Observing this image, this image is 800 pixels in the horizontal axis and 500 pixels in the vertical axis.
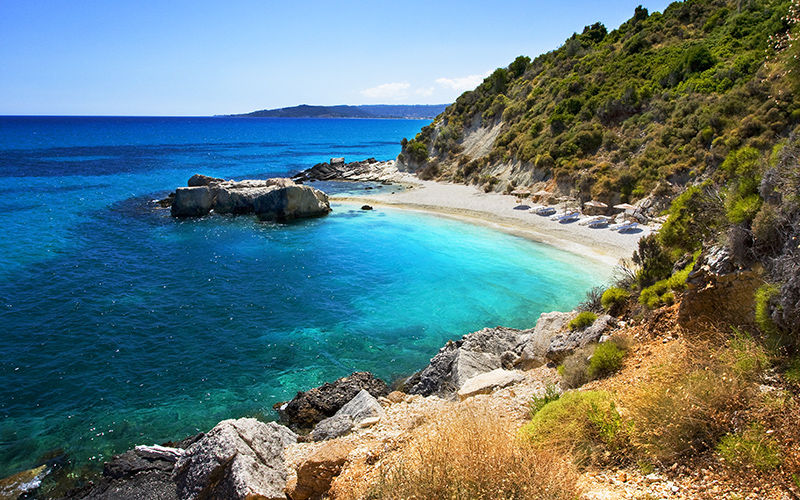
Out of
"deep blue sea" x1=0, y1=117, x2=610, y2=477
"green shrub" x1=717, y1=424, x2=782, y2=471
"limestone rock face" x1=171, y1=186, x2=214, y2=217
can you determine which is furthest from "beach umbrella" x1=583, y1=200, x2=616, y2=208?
"limestone rock face" x1=171, y1=186, x2=214, y2=217

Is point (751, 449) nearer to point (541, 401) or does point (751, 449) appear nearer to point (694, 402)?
point (694, 402)

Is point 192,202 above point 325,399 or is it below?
above

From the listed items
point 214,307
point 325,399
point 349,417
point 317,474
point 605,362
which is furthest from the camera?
point 214,307

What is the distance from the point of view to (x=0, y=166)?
70.1 metres

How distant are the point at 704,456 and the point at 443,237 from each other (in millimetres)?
28541

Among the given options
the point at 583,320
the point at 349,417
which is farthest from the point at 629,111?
the point at 349,417

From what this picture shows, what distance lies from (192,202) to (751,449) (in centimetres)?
4461

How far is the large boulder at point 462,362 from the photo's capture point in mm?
Answer: 13570

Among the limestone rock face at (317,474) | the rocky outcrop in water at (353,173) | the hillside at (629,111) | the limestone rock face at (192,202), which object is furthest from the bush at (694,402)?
the rocky outcrop in water at (353,173)

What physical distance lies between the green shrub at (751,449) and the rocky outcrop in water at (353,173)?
187 ft

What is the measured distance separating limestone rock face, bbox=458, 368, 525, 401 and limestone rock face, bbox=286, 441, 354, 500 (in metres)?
4.20

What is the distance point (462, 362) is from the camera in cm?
1400

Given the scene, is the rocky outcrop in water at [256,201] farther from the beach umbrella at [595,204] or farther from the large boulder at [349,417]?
the large boulder at [349,417]

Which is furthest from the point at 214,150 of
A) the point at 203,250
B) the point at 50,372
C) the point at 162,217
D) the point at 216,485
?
the point at 216,485
